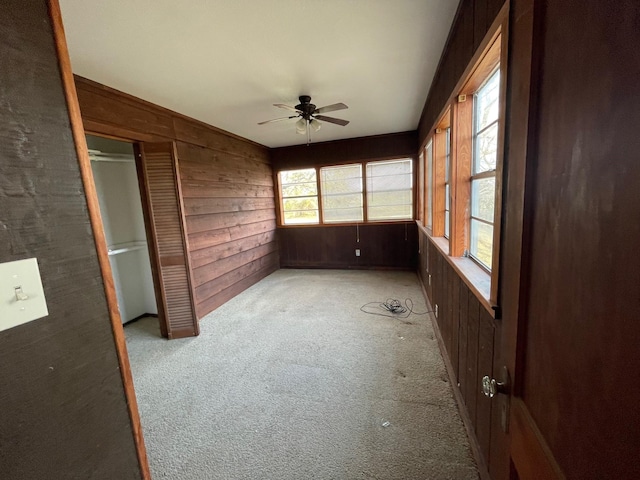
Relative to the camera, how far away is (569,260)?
0.44 m

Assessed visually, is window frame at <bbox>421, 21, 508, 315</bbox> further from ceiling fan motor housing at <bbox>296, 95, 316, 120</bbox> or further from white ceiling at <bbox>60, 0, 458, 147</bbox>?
ceiling fan motor housing at <bbox>296, 95, 316, 120</bbox>

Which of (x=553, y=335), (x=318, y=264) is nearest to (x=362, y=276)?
(x=318, y=264)

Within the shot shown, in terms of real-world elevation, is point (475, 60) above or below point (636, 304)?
above

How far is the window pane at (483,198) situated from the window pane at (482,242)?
0.06 meters

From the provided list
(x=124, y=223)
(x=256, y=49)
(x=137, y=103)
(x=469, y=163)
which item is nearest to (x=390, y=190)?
(x=469, y=163)

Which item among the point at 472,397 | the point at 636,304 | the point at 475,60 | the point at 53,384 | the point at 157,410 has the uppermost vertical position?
the point at 475,60

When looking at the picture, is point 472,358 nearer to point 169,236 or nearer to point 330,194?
point 169,236

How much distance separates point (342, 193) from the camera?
5.02m

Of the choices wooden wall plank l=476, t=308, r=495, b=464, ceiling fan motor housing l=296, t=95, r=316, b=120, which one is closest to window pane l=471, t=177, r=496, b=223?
wooden wall plank l=476, t=308, r=495, b=464

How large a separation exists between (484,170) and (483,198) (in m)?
0.18

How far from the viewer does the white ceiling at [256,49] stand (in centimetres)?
150

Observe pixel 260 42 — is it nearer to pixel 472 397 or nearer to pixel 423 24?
pixel 423 24

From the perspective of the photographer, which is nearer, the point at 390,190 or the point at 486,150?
the point at 486,150

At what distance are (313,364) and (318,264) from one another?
124 inches
